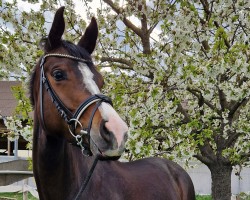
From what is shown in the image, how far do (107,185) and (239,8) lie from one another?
3.79 meters

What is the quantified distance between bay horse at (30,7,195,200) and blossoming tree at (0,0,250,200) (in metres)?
2.40

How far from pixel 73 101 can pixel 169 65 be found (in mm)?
3378

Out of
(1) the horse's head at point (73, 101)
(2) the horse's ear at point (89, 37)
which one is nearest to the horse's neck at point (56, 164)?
(1) the horse's head at point (73, 101)

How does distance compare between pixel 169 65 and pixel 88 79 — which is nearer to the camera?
pixel 88 79

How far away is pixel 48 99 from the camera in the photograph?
263 cm

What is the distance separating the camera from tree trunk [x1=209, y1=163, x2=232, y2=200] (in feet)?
23.7

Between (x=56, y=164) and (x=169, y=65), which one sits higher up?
(x=169, y=65)

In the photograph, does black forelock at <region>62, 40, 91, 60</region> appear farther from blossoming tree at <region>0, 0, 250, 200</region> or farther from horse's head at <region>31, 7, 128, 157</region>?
blossoming tree at <region>0, 0, 250, 200</region>

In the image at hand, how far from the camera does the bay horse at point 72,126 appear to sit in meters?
2.29

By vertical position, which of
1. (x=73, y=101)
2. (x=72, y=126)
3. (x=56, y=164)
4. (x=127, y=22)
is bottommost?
(x=56, y=164)

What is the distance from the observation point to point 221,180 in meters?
7.34

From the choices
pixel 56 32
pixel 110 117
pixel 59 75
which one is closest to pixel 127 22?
pixel 56 32

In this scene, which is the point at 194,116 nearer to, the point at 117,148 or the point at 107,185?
the point at 107,185

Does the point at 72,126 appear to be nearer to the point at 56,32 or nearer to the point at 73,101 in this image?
the point at 73,101
